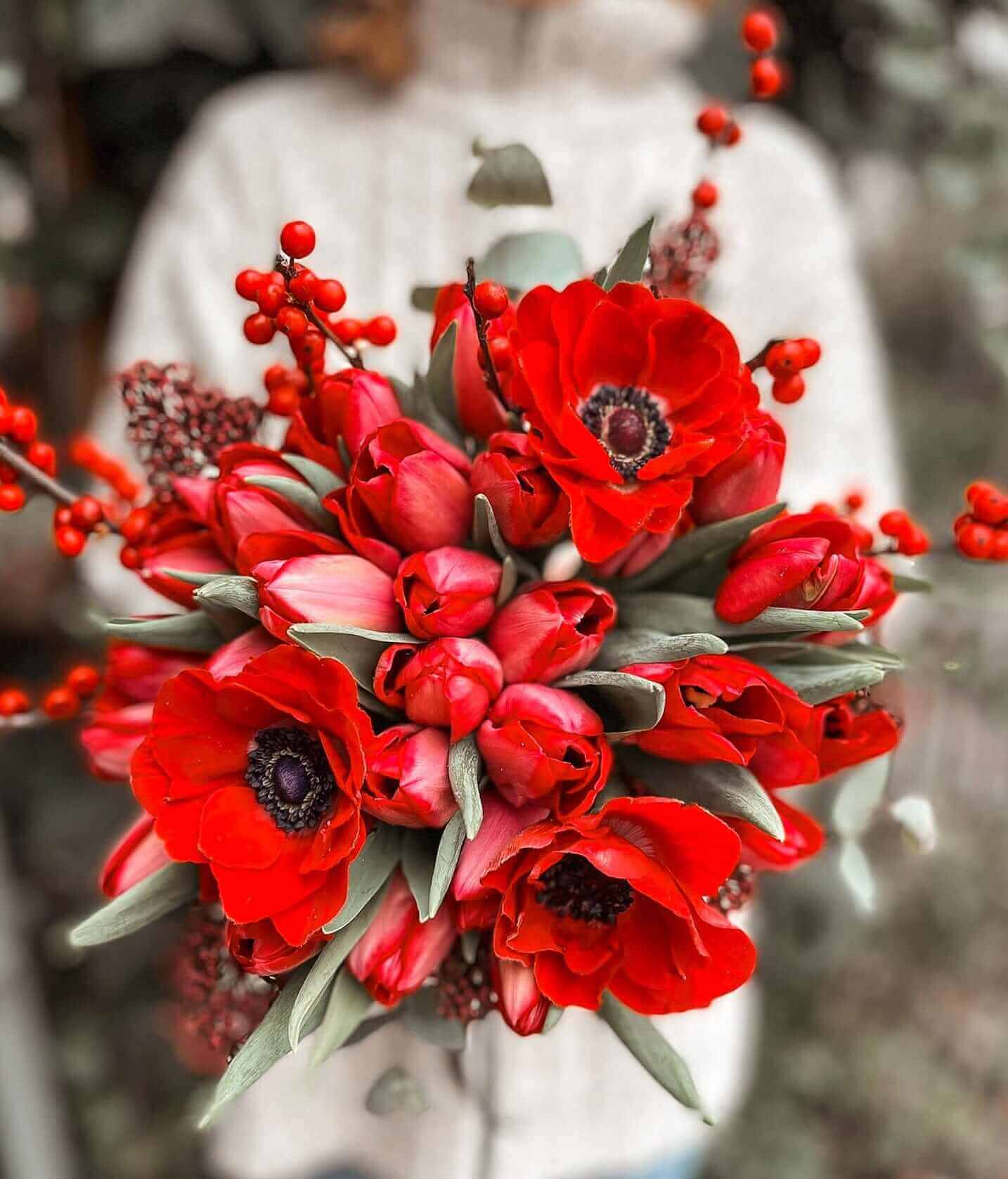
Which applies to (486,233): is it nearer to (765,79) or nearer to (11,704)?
(765,79)

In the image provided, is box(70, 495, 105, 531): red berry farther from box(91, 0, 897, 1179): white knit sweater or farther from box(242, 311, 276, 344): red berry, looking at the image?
box(91, 0, 897, 1179): white knit sweater

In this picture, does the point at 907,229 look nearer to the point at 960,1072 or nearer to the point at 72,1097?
the point at 960,1072

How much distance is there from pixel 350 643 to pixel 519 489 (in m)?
0.08

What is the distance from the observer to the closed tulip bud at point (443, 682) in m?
0.32

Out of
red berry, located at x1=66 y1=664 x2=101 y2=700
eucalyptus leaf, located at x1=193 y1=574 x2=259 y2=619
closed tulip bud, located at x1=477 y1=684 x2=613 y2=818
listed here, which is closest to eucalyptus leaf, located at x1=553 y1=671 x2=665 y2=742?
closed tulip bud, located at x1=477 y1=684 x2=613 y2=818

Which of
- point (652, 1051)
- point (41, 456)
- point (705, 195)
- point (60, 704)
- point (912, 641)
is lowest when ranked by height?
point (912, 641)

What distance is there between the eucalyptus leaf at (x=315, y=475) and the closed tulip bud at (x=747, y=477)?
0.46 feet

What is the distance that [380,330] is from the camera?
1.25 feet

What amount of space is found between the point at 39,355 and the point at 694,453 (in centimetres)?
103

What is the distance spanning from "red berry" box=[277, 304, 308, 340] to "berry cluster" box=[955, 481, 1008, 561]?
0.84 feet

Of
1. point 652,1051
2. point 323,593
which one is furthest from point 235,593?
point 652,1051

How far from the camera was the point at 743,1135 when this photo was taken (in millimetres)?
1312

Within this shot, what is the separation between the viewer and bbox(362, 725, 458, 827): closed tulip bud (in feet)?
1.02

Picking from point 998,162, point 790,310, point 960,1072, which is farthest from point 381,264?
point 960,1072
